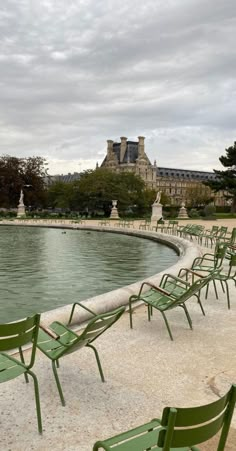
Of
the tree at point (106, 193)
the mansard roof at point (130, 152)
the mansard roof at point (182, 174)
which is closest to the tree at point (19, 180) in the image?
the tree at point (106, 193)

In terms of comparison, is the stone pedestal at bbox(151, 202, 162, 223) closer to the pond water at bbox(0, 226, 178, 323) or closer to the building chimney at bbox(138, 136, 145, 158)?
the pond water at bbox(0, 226, 178, 323)

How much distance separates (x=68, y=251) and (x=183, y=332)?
36.9ft

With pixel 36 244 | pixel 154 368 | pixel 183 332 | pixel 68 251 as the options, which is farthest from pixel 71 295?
pixel 36 244

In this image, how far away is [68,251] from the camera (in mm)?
16297

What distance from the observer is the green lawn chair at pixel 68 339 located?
340 cm

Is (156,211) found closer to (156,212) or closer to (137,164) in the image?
(156,212)

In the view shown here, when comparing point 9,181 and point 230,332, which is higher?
point 9,181

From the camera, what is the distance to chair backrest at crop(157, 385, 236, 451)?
191 cm

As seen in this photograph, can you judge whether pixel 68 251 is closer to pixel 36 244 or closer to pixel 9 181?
pixel 36 244

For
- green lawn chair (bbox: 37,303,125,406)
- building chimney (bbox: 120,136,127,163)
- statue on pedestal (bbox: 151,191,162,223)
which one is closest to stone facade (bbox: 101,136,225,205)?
building chimney (bbox: 120,136,127,163)

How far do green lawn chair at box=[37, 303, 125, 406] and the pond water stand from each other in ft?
9.94

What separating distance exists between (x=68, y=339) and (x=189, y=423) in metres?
2.20

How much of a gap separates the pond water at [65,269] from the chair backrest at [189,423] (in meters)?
5.29

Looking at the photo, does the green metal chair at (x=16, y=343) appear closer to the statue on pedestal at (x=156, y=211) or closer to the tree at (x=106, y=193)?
the statue on pedestal at (x=156, y=211)
